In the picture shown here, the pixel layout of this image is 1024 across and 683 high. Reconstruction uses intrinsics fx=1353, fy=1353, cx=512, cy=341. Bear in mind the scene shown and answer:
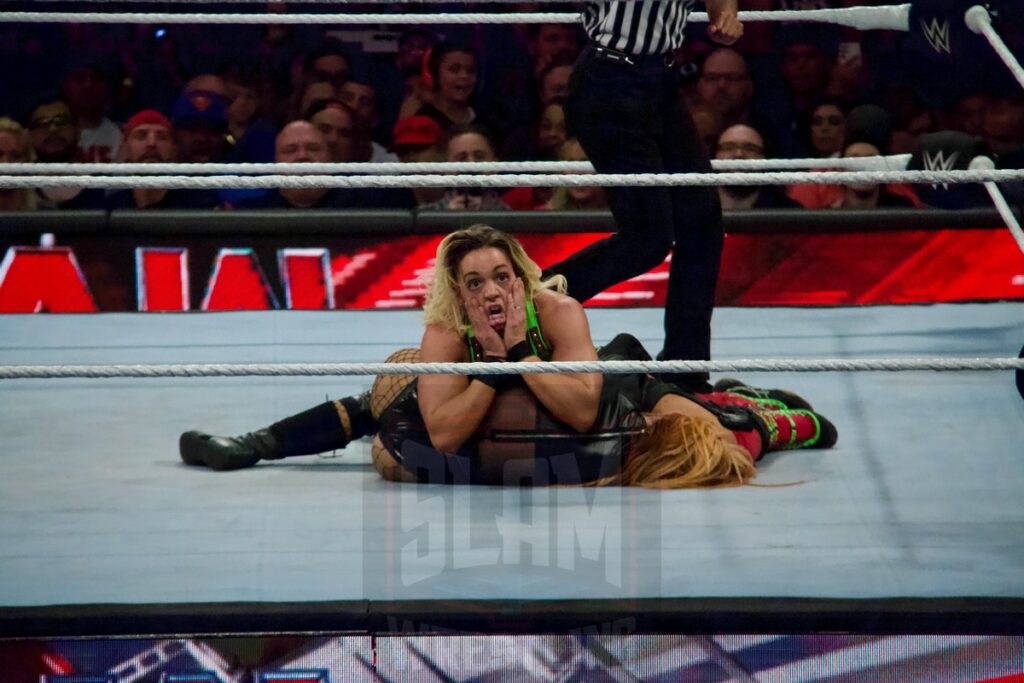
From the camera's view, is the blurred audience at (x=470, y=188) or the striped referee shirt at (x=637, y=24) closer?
the striped referee shirt at (x=637, y=24)

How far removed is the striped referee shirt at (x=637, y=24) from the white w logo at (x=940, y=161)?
23.1 inches

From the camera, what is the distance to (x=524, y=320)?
240 cm

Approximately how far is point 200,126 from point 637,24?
85.9 inches

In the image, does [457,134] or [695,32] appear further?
[695,32]

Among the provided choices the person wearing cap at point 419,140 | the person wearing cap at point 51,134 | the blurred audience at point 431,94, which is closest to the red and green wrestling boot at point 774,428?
the blurred audience at point 431,94

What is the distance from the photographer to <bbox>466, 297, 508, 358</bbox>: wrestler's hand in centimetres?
239

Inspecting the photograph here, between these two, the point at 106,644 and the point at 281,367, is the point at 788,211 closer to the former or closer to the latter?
the point at 281,367

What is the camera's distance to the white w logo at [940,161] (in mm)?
2709

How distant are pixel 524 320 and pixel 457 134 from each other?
1.74 m

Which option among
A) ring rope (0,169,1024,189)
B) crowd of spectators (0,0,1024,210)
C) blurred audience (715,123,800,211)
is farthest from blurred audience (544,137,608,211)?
ring rope (0,169,1024,189)

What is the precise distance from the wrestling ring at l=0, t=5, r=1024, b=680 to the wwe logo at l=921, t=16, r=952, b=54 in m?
0.05

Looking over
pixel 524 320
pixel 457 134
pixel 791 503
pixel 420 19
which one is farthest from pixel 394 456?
pixel 457 134

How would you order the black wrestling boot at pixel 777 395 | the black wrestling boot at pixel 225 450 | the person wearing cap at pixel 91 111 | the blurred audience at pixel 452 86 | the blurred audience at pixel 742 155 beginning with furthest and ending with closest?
the person wearing cap at pixel 91 111 < the blurred audience at pixel 452 86 < the blurred audience at pixel 742 155 < the black wrestling boot at pixel 777 395 < the black wrestling boot at pixel 225 450

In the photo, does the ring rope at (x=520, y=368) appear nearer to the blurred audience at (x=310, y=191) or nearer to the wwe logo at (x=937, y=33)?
the wwe logo at (x=937, y=33)
